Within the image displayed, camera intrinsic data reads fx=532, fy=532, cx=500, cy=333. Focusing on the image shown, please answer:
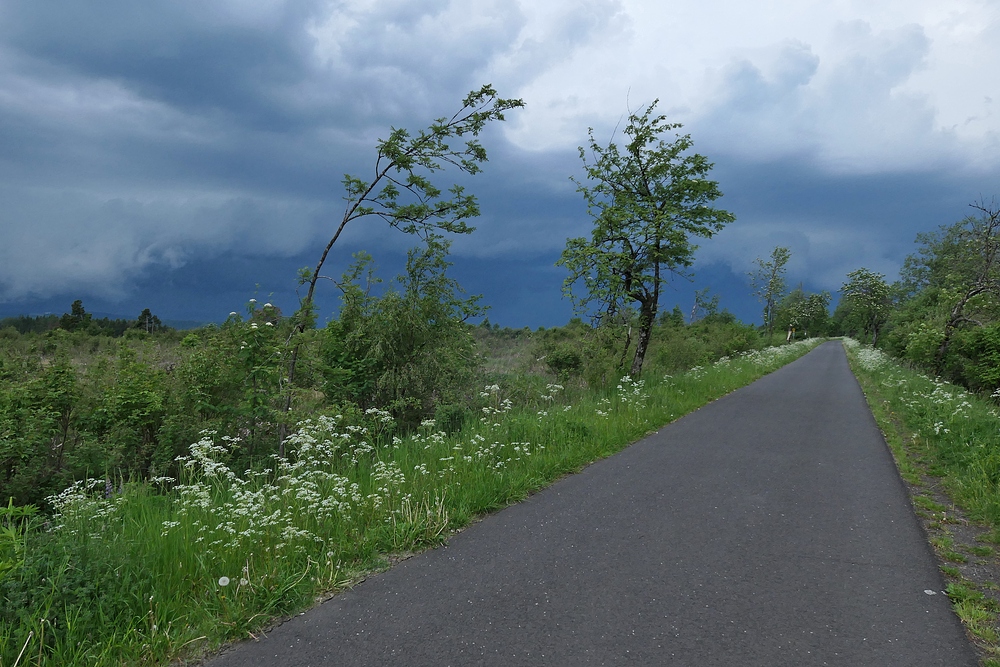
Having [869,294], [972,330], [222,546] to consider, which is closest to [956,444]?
[222,546]

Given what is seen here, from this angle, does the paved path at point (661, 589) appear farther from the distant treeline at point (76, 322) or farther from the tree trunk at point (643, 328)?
the distant treeline at point (76, 322)

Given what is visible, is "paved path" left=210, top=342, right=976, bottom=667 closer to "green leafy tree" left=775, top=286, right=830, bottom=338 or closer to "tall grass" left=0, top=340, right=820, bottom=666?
"tall grass" left=0, top=340, right=820, bottom=666

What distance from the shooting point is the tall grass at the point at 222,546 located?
2.90 metres

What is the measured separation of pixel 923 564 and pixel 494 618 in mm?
3670

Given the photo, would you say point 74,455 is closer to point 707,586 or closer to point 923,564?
point 707,586

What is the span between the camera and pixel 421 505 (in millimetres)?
4934

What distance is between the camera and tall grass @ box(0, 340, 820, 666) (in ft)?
9.50

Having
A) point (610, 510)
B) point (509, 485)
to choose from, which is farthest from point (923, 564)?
point (509, 485)

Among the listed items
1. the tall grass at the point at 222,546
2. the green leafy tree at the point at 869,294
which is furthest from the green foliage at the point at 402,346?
the green leafy tree at the point at 869,294

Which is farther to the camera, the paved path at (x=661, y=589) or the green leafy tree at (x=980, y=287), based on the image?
the green leafy tree at (x=980, y=287)

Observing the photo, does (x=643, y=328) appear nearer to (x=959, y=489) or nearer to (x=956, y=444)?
(x=956, y=444)

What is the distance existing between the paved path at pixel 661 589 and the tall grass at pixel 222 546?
0.26 metres

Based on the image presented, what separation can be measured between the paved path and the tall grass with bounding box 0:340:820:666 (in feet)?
0.86

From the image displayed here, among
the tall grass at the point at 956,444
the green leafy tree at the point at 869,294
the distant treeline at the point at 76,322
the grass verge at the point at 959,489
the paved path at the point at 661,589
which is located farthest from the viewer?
the green leafy tree at the point at 869,294
